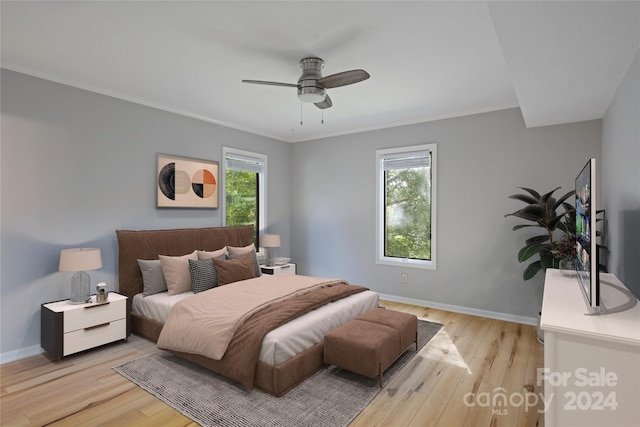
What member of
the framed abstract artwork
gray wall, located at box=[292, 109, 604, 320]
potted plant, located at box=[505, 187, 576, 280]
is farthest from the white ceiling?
potted plant, located at box=[505, 187, 576, 280]

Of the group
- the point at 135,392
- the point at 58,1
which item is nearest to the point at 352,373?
the point at 135,392

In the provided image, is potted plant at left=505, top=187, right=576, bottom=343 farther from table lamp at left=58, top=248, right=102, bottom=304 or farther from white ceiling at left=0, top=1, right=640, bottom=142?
table lamp at left=58, top=248, right=102, bottom=304

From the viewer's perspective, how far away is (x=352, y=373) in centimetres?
283

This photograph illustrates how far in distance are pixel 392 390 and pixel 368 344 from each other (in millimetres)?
403

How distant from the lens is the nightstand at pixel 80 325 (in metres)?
3.00

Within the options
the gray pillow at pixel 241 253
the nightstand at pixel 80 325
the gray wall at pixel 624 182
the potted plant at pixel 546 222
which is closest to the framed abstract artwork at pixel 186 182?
the gray pillow at pixel 241 253

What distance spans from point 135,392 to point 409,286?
12.0 feet

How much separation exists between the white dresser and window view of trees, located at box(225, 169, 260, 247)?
172 inches

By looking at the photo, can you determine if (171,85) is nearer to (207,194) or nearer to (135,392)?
(207,194)

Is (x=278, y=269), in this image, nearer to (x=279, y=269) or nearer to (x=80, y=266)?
(x=279, y=269)

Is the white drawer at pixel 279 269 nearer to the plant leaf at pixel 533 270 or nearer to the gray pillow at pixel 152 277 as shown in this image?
the gray pillow at pixel 152 277

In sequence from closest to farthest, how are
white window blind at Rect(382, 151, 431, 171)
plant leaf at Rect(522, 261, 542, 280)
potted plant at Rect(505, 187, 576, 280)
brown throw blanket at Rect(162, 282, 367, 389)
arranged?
Answer: 1. brown throw blanket at Rect(162, 282, 367, 389)
2. potted plant at Rect(505, 187, 576, 280)
3. plant leaf at Rect(522, 261, 542, 280)
4. white window blind at Rect(382, 151, 431, 171)

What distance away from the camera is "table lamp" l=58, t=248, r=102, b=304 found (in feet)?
10.1

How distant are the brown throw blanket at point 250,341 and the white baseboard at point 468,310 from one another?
7.31 feet
